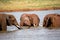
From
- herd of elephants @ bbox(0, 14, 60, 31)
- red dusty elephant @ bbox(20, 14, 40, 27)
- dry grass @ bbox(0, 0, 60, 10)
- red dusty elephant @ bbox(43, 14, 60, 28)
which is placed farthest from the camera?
dry grass @ bbox(0, 0, 60, 10)

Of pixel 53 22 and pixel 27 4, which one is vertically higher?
pixel 27 4

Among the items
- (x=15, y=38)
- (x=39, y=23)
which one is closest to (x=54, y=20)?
(x=39, y=23)

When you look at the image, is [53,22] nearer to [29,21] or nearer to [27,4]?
[29,21]

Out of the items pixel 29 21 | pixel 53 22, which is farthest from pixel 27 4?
pixel 53 22

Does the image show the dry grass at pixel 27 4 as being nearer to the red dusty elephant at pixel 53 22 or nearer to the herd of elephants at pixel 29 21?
the herd of elephants at pixel 29 21

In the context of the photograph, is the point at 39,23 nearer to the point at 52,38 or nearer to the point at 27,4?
the point at 27,4

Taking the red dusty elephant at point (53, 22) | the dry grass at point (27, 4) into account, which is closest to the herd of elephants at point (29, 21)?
the red dusty elephant at point (53, 22)

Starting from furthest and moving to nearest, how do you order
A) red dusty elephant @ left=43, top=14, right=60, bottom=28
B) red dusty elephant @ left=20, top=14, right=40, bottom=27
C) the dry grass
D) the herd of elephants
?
the dry grass → red dusty elephant @ left=20, top=14, right=40, bottom=27 → red dusty elephant @ left=43, top=14, right=60, bottom=28 → the herd of elephants

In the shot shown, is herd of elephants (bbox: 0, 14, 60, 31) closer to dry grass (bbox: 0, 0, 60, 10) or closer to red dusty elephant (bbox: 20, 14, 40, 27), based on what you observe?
red dusty elephant (bbox: 20, 14, 40, 27)

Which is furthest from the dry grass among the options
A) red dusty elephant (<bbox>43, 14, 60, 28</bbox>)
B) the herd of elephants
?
red dusty elephant (<bbox>43, 14, 60, 28</bbox>)

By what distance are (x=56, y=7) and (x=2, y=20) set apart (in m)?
2.04

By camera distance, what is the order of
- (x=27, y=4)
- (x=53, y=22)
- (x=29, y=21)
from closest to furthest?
(x=53, y=22) < (x=29, y=21) < (x=27, y=4)

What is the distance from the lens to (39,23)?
4.96 metres

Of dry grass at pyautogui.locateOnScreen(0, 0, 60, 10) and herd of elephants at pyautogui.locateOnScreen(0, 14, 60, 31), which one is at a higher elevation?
dry grass at pyautogui.locateOnScreen(0, 0, 60, 10)
